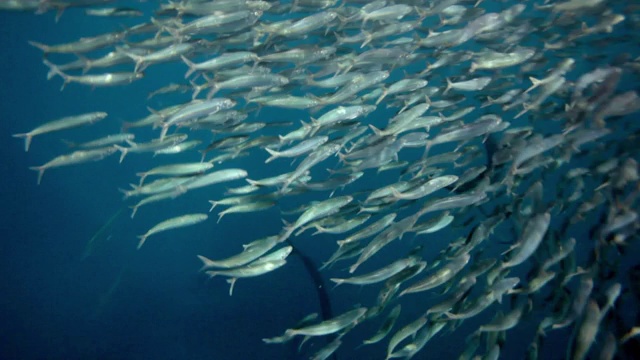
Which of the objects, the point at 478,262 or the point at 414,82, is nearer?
the point at 478,262

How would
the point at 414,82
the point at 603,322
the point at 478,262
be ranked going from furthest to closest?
the point at 414,82
the point at 478,262
the point at 603,322

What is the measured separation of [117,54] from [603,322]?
285 inches

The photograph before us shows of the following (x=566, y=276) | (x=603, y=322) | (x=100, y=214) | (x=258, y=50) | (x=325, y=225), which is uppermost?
(x=258, y=50)

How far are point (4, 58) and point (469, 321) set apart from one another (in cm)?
2581

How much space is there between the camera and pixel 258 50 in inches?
237

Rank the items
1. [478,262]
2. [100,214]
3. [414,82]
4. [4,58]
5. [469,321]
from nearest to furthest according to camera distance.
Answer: [478,262]
[414,82]
[469,321]
[4,58]
[100,214]

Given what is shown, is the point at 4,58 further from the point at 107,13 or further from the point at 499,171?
the point at 499,171

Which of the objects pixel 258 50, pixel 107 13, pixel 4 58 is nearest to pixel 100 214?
pixel 4 58

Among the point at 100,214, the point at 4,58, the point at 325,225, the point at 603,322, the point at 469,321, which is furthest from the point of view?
the point at 100,214

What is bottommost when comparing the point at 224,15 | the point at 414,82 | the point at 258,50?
the point at 414,82

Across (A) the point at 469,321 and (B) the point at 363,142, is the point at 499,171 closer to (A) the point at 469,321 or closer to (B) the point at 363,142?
(B) the point at 363,142

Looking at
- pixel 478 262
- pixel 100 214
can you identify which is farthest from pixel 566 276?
pixel 100 214

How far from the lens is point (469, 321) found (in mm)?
13086

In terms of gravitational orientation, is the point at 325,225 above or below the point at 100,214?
above
